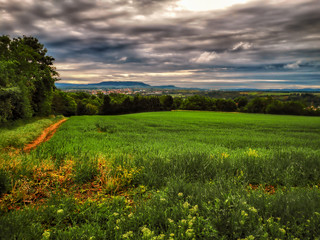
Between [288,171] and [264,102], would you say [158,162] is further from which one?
[264,102]

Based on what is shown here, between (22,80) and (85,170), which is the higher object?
(22,80)

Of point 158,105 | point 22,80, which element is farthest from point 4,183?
point 158,105

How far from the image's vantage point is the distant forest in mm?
23031

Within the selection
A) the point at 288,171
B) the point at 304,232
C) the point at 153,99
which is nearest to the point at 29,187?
the point at 304,232

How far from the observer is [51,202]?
3.65 meters

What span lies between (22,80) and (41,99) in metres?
10.2

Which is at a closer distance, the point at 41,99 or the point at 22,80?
the point at 22,80

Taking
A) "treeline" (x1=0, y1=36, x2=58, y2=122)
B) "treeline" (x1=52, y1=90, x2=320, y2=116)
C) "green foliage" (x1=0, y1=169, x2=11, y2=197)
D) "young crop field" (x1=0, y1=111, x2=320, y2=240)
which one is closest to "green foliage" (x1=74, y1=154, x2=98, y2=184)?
"young crop field" (x1=0, y1=111, x2=320, y2=240)

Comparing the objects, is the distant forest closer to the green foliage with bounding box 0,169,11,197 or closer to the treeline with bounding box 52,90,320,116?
the treeline with bounding box 52,90,320,116

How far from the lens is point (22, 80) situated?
1057 inches

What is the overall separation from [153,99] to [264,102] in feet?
192

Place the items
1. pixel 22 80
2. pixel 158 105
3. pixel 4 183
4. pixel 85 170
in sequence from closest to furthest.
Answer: pixel 4 183 < pixel 85 170 < pixel 22 80 < pixel 158 105

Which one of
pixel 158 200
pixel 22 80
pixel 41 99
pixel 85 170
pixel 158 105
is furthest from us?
pixel 158 105

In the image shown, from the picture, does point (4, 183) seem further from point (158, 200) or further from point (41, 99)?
point (41, 99)
